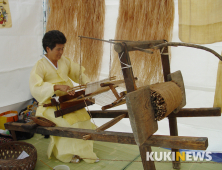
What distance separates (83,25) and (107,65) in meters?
0.73

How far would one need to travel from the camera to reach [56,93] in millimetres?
2559

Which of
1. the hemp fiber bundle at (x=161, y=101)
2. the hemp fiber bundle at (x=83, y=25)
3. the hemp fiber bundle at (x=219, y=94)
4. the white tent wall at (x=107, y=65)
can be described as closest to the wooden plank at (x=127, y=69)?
the hemp fiber bundle at (x=161, y=101)

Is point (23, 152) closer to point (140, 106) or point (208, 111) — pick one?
point (140, 106)

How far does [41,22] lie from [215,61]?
9.35ft

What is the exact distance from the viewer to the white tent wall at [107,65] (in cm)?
264

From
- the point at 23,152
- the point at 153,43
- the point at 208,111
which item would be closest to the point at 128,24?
the point at 153,43

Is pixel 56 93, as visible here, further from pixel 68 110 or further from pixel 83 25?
pixel 83 25

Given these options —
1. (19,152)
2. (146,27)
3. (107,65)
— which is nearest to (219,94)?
(146,27)

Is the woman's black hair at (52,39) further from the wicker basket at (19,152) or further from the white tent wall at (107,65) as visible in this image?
the wicker basket at (19,152)

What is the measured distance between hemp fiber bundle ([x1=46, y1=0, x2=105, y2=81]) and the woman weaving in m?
0.87

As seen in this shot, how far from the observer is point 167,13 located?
2652 mm

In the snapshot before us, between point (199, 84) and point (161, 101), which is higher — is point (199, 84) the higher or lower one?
the lower one

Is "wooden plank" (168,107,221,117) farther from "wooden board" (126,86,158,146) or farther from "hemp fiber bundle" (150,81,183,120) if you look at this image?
"wooden board" (126,86,158,146)

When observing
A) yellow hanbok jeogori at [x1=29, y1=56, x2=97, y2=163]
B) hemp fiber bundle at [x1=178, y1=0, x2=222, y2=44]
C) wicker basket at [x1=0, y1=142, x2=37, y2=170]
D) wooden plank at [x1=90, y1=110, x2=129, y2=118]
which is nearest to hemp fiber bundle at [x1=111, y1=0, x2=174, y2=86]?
hemp fiber bundle at [x1=178, y1=0, x2=222, y2=44]
